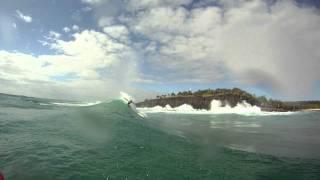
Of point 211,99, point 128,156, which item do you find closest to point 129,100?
point 128,156

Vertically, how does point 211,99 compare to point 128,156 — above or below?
above

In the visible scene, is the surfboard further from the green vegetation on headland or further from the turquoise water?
the green vegetation on headland

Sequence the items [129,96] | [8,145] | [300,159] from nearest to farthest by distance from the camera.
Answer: [8,145], [300,159], [129,96]

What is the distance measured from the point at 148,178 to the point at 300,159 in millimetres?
8617

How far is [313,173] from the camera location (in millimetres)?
12258

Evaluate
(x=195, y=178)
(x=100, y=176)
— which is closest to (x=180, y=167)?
(x=195, y=178)

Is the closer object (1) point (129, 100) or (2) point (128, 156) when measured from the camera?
(2) point (128, 156)

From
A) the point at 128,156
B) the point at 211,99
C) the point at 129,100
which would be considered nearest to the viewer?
the point at 128,156

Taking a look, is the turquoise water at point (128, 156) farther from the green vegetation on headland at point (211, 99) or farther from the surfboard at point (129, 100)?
the green vegetation on headland at point (211, 99)

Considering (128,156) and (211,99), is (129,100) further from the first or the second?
(211,99)

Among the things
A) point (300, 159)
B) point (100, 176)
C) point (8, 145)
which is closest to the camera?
point (100, 176)

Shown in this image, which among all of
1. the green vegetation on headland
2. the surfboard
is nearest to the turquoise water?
the surfboard

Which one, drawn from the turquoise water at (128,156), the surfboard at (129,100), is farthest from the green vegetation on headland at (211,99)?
the turquoise water at (128,156)

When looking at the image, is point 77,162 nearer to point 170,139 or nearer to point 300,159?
point 170,139
